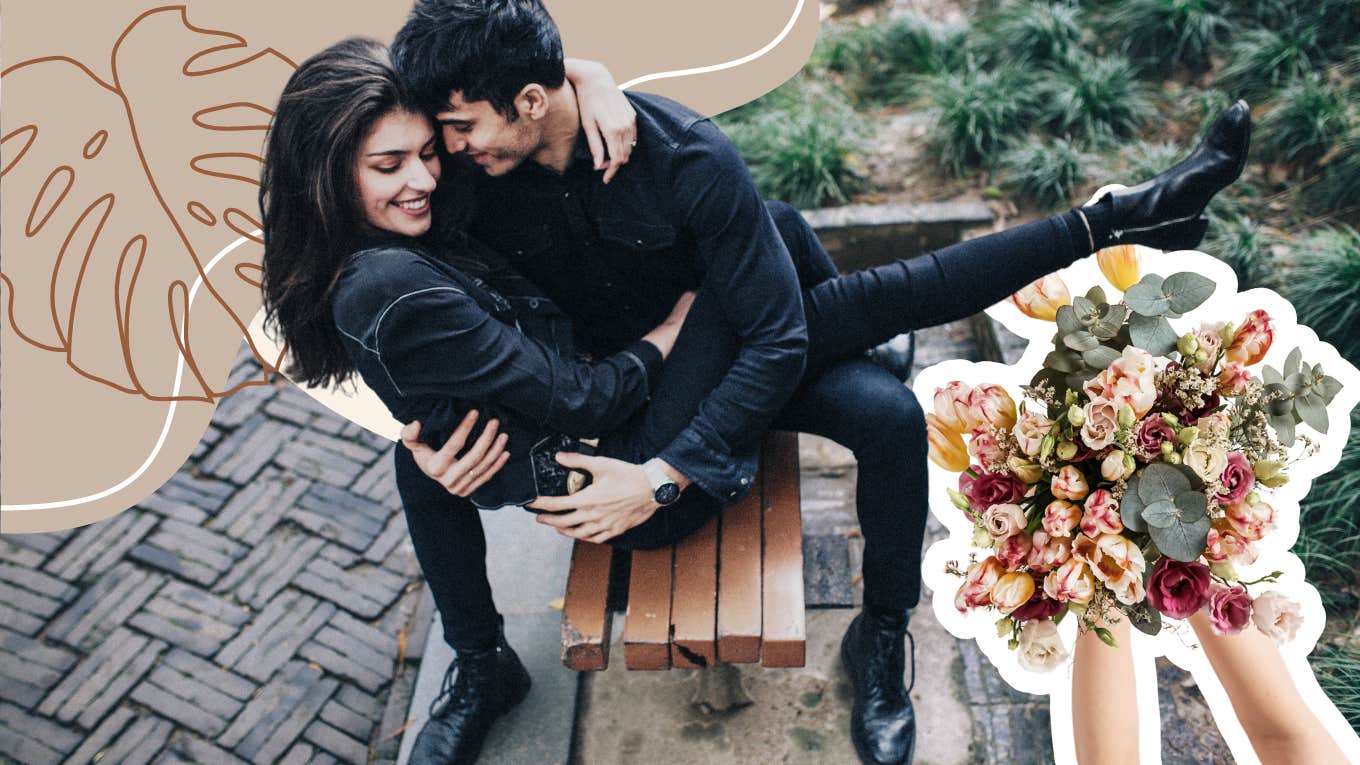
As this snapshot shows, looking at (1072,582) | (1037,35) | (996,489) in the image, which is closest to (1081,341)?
(996,489)

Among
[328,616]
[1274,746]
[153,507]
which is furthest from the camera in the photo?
[153,507]

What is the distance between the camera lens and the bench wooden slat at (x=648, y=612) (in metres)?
2.31

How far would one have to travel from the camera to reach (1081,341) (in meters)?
1.83

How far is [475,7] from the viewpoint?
2.28m

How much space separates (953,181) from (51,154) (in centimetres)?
334

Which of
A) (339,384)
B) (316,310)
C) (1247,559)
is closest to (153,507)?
(339,384)

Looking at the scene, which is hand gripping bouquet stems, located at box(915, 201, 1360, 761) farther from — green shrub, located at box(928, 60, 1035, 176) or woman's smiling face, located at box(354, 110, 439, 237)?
green shrub, located at box(928, 60, 1035, 176)

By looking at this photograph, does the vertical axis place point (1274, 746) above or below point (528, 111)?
→ below

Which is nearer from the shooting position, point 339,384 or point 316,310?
point 316,310

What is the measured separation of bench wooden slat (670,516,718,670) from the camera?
2.30 meters

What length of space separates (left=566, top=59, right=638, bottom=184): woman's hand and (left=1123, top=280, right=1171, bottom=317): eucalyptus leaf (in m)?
1.24

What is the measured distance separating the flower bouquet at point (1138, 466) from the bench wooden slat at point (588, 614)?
0.86m

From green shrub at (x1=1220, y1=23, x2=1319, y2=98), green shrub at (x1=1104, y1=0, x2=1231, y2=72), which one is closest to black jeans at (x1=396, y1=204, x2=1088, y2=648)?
green shrub at (x1=1220, y1=23, x2=1319, y2=98)

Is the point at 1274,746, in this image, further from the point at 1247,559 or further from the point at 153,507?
the point at 153,507
